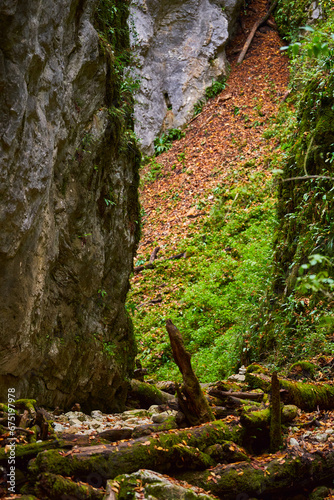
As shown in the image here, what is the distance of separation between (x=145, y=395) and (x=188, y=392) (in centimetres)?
325

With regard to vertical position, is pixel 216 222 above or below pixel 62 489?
above

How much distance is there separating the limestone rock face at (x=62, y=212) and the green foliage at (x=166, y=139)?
10.5 m

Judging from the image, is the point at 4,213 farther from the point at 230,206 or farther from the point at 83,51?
the point at 230,206

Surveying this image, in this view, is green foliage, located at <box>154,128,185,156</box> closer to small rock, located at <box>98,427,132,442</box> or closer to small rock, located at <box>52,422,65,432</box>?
small rock, located at <box>52,422,65,432</box>

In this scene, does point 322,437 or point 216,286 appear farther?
point 216,286

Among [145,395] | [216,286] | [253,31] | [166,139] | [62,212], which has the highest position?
[253,31]

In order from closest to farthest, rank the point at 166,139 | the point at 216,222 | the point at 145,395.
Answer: the point at 145,395
the point at 216,222
the point at 166,139

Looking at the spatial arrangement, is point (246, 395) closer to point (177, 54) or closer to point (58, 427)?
point (58, 427)

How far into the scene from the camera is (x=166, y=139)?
17.7m

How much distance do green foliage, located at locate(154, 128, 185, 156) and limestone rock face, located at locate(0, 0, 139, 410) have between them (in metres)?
10.5

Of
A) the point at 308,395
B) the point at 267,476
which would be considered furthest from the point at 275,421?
the point at 308,395

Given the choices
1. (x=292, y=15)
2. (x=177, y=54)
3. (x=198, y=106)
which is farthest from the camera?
(x=177, y=54)

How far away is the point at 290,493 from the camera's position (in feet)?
11.0

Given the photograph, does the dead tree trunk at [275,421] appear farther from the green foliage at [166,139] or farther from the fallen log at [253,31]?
the fallen log at [253,31]
